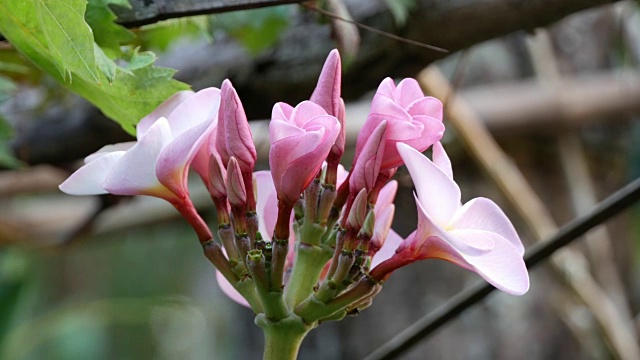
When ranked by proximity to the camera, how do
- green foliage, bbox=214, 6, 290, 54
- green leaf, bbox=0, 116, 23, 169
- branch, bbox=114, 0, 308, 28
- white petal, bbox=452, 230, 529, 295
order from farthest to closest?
green foliage, bbox=214, 6, 290, 54, green leaf, bbox=0, 116, 23, 169, branch, bbox=114, 0, 308, 28, white petal, bbox=452, 230, 529, 295

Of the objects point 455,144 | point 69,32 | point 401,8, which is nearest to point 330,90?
point 69,32

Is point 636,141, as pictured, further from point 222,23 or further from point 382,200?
point 382,200

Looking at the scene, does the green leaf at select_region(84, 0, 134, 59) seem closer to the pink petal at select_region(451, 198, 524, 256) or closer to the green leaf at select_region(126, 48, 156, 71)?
the green leaf at select_region(126, 48, 156, 71)

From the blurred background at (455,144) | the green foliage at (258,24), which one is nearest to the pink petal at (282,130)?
the blurred background at (455,144)

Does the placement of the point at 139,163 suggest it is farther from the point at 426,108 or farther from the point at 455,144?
the point at 455,144

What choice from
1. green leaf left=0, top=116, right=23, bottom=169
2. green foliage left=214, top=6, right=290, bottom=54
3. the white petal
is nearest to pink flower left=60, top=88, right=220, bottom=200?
the white petal

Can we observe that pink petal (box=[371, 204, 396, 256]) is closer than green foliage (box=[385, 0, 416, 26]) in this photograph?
Yes
